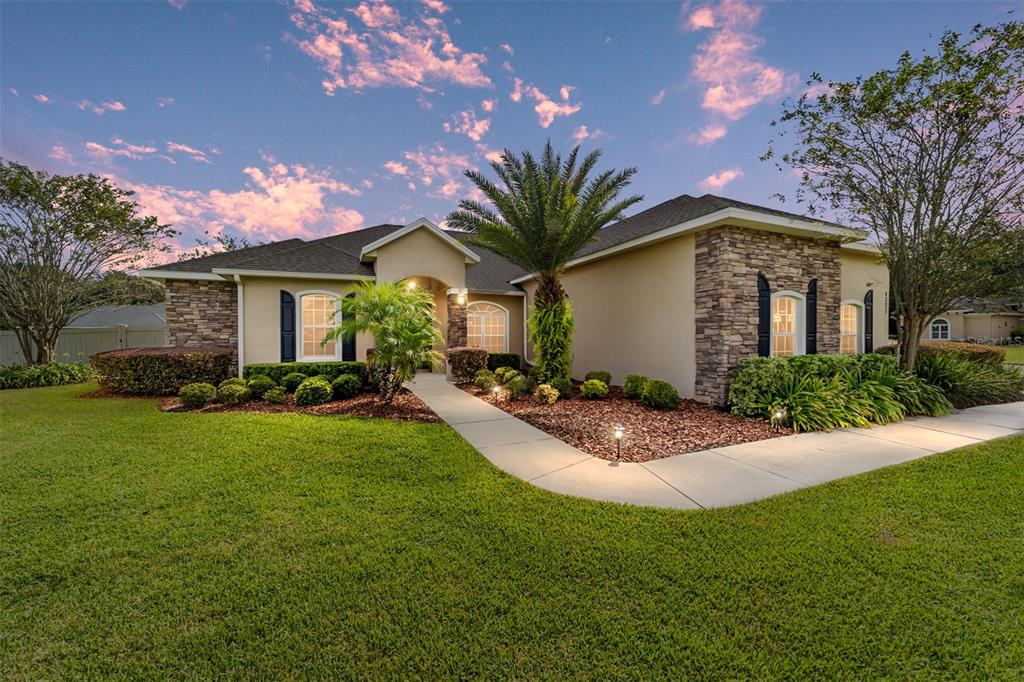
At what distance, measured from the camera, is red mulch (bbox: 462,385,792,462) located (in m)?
5.91

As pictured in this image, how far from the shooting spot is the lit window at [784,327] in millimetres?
9117

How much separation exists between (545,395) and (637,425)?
8.32ft

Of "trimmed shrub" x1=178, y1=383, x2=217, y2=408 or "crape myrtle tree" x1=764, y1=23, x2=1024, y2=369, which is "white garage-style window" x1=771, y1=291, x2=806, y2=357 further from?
"trimmed shrub" x1=178, y1=383, x2=217, y2=408

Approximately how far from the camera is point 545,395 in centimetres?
912

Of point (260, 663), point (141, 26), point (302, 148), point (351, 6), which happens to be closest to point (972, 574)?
point (260, 663)

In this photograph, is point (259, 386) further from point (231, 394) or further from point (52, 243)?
point (52, 243)

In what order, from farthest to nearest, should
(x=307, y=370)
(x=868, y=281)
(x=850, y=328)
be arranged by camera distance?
1. (x=868, y=281)
2. (x=850, y=328)
3. (x=307, y=370)

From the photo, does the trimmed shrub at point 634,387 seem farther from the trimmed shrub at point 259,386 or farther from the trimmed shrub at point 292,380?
the trimmed shrub at point 259,386

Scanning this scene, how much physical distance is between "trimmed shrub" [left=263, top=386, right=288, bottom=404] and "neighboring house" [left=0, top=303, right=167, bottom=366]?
820 centimetres

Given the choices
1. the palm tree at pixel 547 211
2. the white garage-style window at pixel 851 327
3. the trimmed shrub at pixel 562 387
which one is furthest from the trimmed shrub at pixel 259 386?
the white garage-style window at pixel 851 327

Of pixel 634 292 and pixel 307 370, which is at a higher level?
pixel 634 292

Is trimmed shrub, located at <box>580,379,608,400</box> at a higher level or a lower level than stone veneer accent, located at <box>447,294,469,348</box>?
lower

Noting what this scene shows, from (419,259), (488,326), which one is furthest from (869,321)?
(419,259)

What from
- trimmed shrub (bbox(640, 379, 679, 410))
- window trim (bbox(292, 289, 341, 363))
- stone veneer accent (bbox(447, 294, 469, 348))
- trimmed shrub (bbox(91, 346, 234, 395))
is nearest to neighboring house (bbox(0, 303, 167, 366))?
trimmed shrub (bbox(91, 346, 234, 395))
